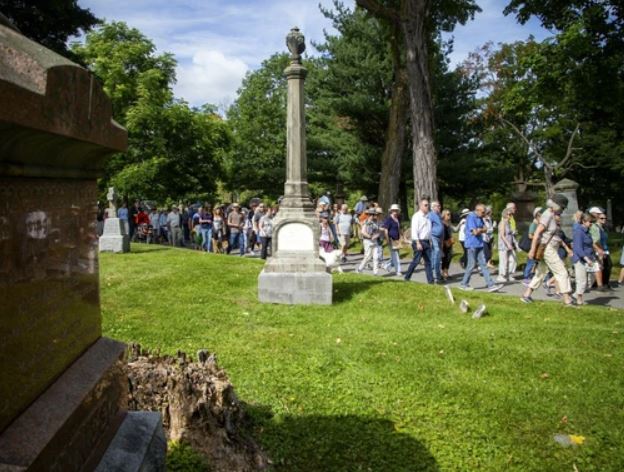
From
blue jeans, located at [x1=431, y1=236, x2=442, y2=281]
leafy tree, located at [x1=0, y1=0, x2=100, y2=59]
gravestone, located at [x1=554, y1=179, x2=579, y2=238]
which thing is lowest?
blue jeans, located at [x1=431, y1=236, x2=442, y2=281]

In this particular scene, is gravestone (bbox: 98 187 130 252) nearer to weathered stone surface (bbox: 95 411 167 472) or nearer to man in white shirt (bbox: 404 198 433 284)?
man in white shirt (bbox: 404 198 433 284)

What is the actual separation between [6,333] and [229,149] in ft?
118

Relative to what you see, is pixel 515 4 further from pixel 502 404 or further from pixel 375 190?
pixel 375 190

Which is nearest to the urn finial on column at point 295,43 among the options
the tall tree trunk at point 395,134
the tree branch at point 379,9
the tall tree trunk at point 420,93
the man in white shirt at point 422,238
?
the man in white shirt at point 422,238

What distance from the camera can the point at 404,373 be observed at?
5.46 m

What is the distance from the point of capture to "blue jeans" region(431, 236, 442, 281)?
11.9m

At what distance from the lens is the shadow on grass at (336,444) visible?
12.5 ft

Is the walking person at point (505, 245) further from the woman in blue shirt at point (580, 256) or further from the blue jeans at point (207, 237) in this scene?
the blue jeans at point (207, 237)

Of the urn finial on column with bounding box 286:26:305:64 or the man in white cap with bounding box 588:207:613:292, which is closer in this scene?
the urn finial on column with bounding box 286:26:305:64

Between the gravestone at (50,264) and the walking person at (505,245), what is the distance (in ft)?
37.2

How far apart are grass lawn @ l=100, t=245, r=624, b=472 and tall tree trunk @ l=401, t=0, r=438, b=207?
8.16 m

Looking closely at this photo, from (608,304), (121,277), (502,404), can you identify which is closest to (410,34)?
(608,304)

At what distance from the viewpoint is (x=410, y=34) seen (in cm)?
1683

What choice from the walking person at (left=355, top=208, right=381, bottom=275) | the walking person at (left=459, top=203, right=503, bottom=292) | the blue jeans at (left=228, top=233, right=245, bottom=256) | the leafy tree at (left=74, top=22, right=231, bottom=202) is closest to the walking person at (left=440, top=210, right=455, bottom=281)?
the walking person at (left=459, top=203, right=503, bottom=292)
